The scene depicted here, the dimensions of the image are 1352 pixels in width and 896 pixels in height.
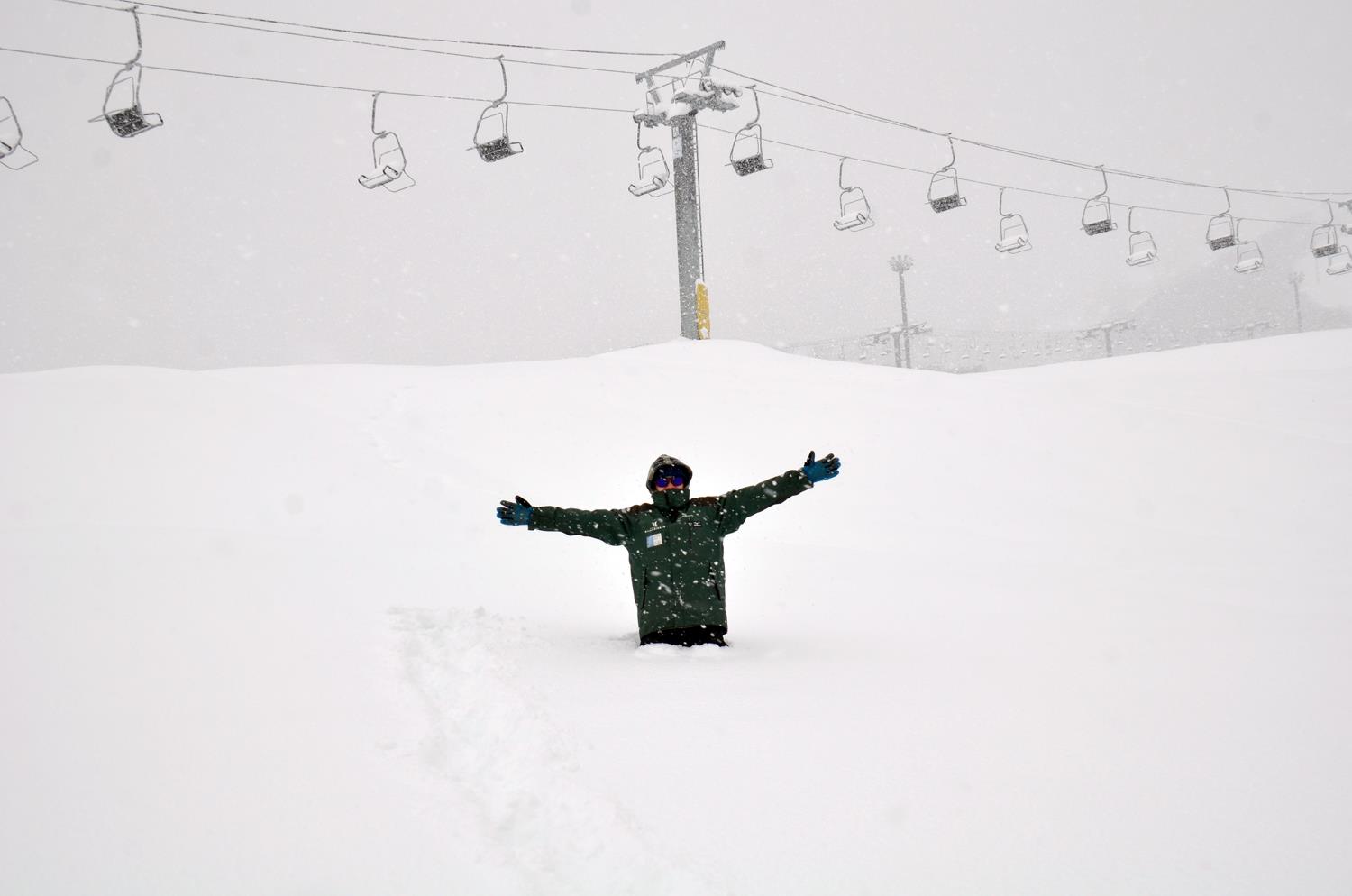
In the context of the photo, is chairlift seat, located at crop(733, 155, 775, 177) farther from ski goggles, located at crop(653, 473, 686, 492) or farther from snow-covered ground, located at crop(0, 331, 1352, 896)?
ski goggles, located at crop(653, 473, 686, 492)

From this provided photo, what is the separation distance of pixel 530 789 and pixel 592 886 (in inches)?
24.3

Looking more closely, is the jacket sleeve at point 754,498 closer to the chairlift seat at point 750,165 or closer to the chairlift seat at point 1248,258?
the chairlift seat at point 750,165

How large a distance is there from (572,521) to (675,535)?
605mm

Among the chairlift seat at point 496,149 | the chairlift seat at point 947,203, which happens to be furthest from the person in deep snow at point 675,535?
the chairlift seat at point 947,203

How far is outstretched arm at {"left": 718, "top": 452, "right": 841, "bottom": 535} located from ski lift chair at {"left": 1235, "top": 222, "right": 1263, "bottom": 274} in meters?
20.5

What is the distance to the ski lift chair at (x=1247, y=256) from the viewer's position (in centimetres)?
2048

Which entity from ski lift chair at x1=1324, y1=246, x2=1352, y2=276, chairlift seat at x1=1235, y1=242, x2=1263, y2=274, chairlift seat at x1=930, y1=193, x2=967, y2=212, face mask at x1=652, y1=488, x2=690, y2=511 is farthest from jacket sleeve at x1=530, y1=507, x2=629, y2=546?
ski lift chair at x1=1324, y1=246, x2=1352, y2=276

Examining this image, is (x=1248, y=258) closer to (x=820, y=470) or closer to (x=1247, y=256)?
(x=1247, y=256)

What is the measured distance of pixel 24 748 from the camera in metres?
2.80

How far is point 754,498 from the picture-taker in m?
4.84

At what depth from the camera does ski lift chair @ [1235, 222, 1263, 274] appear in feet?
67.2

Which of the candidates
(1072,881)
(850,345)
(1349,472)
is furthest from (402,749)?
(850,345)

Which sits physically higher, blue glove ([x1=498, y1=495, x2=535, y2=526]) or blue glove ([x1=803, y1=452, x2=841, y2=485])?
blue glove ([x1=803, y1=452, x2=841, y2=485])

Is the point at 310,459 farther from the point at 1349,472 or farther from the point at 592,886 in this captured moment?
the point at 1349,472
